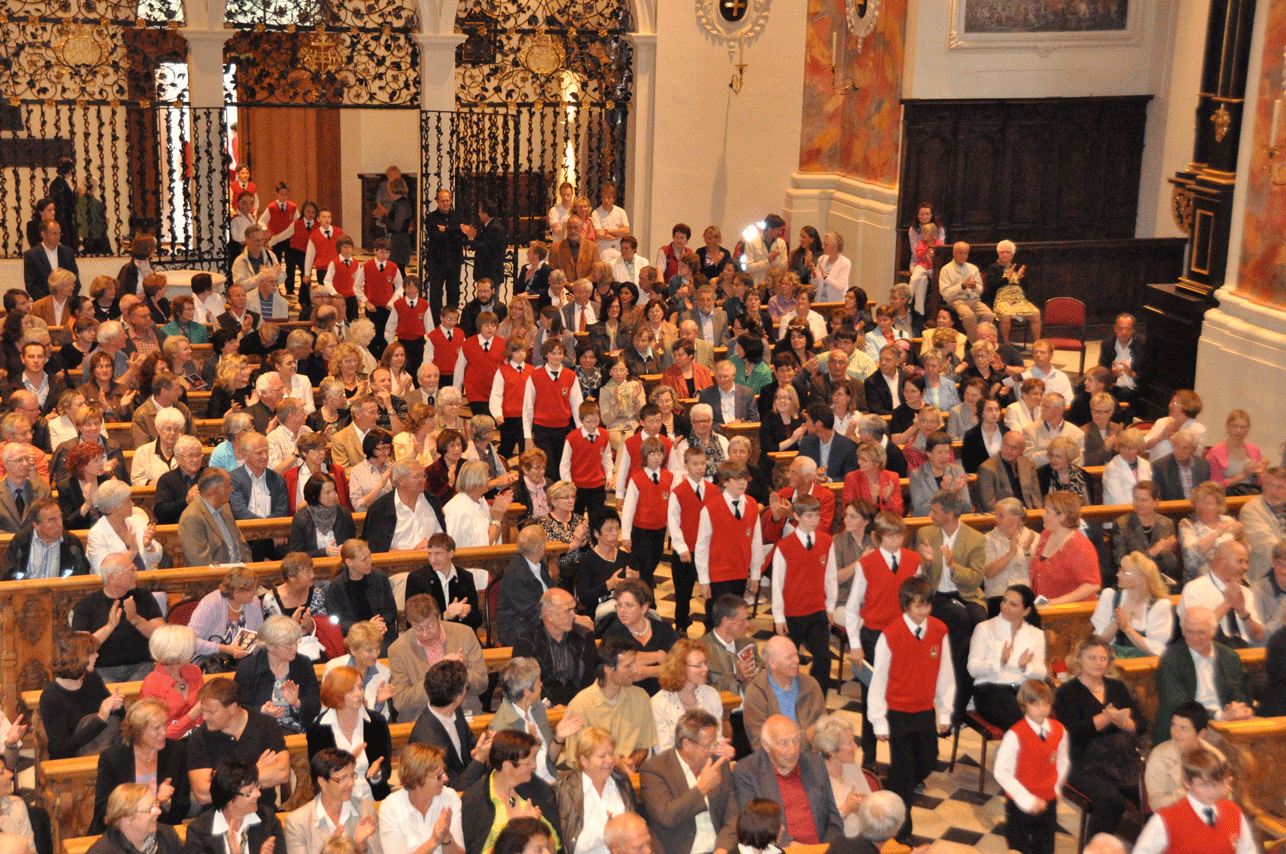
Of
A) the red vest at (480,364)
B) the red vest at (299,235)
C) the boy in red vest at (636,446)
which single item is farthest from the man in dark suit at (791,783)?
the red vest at (299,235)

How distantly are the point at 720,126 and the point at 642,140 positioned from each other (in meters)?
1.01

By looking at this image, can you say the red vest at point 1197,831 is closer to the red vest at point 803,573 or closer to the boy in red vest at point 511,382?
the red vest at point 803,573

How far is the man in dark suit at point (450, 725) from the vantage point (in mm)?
6312

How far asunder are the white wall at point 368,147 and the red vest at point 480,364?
11.1 metres

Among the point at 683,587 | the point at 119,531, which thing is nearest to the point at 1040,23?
the point at 683,587

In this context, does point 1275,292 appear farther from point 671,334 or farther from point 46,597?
point 46,597

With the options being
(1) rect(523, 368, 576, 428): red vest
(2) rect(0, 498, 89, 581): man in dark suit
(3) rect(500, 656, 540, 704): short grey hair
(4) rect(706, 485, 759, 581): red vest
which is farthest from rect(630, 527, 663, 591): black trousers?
(2) rect(0, 498, 89, 581): man in dark suit

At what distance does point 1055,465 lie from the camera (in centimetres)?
938

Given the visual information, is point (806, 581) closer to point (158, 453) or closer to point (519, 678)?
point (519, 678)

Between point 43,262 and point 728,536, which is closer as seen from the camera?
point 728,536

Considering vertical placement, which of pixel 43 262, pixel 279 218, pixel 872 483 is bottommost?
pixel 872 483

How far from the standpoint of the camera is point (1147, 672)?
7160 mm

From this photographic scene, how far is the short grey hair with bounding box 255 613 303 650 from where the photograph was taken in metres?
6.59

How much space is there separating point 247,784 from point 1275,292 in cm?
956
